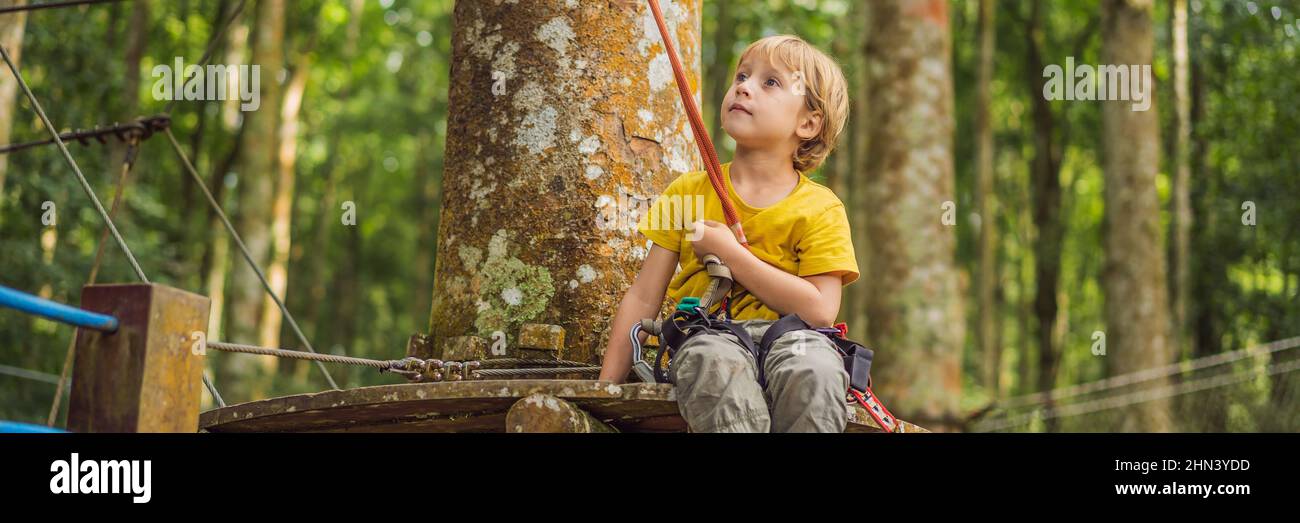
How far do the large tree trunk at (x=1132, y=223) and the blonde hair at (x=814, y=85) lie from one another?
8286 mm

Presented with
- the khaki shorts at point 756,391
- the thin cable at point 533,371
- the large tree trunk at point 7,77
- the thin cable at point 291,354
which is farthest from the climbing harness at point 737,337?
the large tree trunk at point 7,77

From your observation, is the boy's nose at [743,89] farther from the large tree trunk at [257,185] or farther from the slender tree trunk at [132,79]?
the slender tree trunk at [132,79]

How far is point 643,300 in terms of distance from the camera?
3234 mm

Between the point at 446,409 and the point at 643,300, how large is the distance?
0.65m

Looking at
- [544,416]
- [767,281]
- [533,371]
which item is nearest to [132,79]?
[533,371]

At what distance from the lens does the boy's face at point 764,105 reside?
3245 millimetres

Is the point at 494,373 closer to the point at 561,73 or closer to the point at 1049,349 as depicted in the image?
the point at 561,73

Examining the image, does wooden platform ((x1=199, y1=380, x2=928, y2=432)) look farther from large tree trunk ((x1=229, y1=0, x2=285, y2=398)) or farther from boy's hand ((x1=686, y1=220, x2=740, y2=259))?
large tree trunk ((x1=229, y1=0, x2=285, y2=398))

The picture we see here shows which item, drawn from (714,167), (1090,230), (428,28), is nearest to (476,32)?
(714,167)

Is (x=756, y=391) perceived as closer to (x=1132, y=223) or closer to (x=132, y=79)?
(x=1132, y=223)

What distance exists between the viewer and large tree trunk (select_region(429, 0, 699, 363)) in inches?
142

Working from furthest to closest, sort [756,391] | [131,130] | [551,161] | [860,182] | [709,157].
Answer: [860,182], [131,130], [551,161], [709,157], [756,391]

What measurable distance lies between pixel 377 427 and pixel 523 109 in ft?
3.72

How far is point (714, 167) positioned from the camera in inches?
124
